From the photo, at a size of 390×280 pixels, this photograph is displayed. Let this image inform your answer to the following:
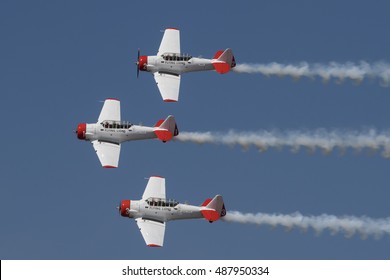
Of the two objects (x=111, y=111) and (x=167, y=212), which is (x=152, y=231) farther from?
(x=111, y=111)

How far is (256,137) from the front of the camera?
120m

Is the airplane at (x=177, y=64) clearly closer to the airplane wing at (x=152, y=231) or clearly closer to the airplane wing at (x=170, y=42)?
the airplane wing at (x=170, y=42)

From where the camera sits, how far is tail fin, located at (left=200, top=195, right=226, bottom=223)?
117250 millimetres

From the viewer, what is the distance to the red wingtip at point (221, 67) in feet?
409

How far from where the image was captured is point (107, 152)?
4781 inches

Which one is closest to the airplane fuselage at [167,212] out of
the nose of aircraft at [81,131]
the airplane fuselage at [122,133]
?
the airplane fuselage at [122,133]

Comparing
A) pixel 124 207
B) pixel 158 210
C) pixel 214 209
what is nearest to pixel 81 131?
pixel 124 207

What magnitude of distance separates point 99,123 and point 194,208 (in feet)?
40.6

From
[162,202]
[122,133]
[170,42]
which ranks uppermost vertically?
[170,42]

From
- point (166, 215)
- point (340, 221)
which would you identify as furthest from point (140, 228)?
point (340, 221)

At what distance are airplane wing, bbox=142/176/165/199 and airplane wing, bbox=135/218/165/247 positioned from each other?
2422 mm

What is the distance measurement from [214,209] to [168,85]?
516 inches

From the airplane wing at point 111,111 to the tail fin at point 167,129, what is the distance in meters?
4.52
